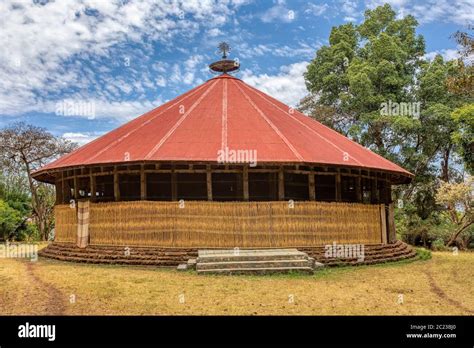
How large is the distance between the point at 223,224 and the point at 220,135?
331cm

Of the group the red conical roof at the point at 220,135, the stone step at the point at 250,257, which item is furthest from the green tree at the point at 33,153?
the stone step at the point at 250,257

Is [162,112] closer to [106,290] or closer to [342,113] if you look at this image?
[106,290]

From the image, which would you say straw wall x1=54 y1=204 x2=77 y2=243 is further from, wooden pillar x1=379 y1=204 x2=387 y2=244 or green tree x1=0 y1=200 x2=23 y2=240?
green tree x1=0 y1=200 x2=23 y2=240

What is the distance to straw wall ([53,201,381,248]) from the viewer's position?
46.5 feet

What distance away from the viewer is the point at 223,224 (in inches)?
559

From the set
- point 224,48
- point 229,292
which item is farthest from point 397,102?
point 229,292

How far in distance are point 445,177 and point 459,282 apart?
23913 mm

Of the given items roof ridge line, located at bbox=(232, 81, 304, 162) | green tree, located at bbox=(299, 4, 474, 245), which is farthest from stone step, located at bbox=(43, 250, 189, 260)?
green tree, located at bbox=(299, 4, 474, 245)

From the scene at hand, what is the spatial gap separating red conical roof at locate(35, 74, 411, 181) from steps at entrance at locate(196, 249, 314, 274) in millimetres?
3055

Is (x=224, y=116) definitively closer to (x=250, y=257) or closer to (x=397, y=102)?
(x=250, y=257)

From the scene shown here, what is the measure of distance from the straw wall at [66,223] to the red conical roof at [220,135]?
162cm

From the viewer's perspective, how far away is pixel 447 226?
26750 mm

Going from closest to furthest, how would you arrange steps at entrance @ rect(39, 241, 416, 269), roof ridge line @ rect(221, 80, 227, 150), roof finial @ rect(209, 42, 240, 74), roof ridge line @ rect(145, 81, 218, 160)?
steps at entrance @ rect(39, 241, 416, 269)
roof ridge line @ rect(145, 81, 218, 160)
roof ridge line @ rect(221, 80, 227, 150)
roof finial @ rect(209, 42, 240, 74)
